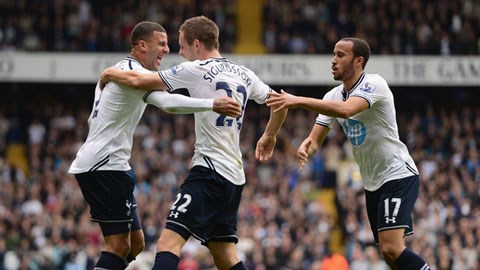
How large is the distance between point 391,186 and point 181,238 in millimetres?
2212

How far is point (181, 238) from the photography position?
26.5 ft

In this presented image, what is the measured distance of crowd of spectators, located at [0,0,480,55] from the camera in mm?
24969

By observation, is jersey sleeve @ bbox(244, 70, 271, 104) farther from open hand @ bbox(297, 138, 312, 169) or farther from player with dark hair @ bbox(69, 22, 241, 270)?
player with dark hair @ bbox(69, 22, 241, 270)

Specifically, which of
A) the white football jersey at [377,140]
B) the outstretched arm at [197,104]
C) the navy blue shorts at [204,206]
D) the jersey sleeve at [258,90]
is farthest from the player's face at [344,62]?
the navy blue shorts at [204,206]

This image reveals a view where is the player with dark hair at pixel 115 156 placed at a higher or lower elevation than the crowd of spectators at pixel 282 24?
lower

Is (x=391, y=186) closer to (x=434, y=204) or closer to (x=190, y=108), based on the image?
(x=190, y=108)

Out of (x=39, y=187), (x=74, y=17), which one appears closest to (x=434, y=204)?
(x=39, y=187)

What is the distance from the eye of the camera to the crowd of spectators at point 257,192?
58.4 feet

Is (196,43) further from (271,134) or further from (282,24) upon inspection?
(282,24)

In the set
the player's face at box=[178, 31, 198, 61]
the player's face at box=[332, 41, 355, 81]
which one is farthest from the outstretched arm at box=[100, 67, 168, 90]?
the player's face at box=[332, 41, 355, 81]

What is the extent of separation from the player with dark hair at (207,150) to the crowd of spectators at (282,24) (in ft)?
53.3

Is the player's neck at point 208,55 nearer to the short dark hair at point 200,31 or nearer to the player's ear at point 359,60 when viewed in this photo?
the short dark hair at point 200,31

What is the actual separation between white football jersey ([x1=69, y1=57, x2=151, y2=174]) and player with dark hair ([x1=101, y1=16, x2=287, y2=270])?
215 mm

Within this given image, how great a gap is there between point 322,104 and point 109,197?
6.74ft
